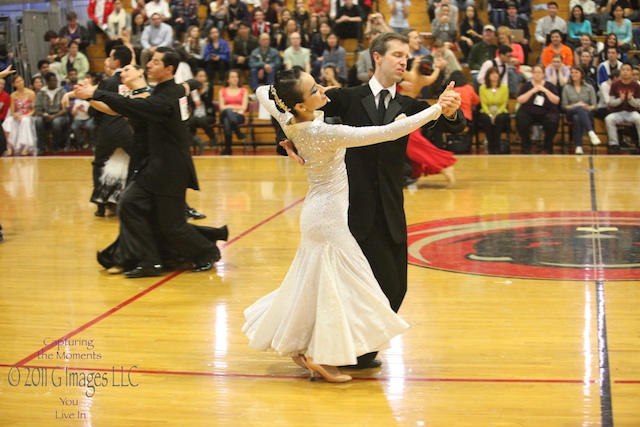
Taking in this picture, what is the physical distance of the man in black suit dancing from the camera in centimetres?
458

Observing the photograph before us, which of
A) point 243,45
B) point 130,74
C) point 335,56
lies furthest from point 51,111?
point 130,74

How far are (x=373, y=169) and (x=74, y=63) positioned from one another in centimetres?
1459

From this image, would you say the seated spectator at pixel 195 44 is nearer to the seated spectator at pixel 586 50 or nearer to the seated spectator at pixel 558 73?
the seated spectator at pixel 558 73

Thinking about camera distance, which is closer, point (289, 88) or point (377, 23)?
point (289, 88)

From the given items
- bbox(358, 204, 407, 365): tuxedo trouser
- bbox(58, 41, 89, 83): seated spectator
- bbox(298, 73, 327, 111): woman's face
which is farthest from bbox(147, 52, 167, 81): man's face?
bbox(58, 41, 89, 83): seated spectator

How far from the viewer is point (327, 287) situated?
4348 mm

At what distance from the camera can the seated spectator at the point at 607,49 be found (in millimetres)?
15062

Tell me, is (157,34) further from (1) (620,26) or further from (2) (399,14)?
(1) (620,26)

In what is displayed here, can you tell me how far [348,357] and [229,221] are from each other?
523cm

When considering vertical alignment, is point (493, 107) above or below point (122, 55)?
below

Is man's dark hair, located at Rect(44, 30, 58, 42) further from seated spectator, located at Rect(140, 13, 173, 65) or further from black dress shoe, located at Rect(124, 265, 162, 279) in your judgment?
black dress shoe, located at Rect(124, 265, 162, 279)

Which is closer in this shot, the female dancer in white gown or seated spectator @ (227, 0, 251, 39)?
the female dancer in white gown

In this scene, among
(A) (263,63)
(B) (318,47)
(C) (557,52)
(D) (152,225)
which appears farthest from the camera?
(B) (318,47)

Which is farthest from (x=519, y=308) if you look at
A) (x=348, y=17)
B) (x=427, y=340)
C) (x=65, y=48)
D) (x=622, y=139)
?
(x=65, y=48)
